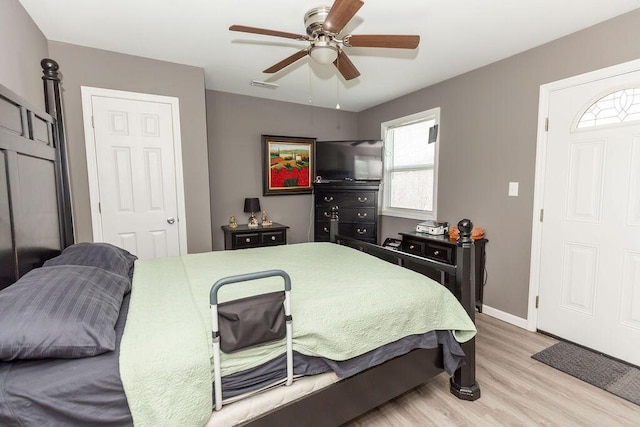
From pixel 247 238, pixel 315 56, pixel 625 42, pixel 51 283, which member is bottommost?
pixel 247 238

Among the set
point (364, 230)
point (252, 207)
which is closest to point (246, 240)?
point (252, 207)

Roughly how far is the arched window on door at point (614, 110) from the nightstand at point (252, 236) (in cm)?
321

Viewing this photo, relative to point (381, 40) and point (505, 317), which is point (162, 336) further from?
point (505, 317)

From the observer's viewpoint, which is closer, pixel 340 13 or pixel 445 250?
pixel 340 13

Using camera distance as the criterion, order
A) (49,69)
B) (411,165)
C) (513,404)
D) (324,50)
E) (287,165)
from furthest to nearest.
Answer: (287,165), (411,165), (49,69), (324,50), (513,404)

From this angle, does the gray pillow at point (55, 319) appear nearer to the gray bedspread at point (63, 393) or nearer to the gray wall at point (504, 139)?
the gray bedspread at point (63, 393)

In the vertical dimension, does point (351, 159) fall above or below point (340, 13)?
below

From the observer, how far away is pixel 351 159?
4.26m

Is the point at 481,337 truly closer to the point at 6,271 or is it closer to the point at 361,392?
the point at 361,392

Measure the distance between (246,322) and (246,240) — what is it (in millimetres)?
2651

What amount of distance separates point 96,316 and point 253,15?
214 centimetres

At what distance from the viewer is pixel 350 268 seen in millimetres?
2084

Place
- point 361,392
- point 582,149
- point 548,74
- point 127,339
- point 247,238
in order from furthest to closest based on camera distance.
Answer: point 247,238
point 548,74
point 582,149
point 361,392
point 127,339

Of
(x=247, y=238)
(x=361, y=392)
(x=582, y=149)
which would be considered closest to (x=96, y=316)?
(x=361, y=392)
